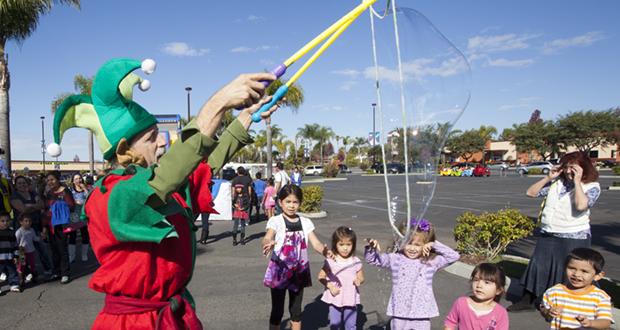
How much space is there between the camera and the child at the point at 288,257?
3982mm

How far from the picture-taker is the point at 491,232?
6.37 m

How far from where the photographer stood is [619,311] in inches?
168

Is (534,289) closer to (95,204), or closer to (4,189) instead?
(95,204)

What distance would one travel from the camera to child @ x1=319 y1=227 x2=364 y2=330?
3.79m

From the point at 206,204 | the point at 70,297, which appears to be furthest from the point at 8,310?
the point at 206,204

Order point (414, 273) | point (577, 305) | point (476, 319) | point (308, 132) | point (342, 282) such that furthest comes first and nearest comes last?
point (308, 132)
point (342, 282)
point (414, 273)
point (577, 305)
point (476, 319)

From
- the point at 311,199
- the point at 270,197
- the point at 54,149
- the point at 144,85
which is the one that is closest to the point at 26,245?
the point at 54,149

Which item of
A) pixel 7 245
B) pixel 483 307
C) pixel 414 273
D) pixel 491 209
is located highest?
pixel 414 273

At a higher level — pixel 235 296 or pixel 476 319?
pixel 476 319

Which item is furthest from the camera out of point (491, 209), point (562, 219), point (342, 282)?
point (491, 209)

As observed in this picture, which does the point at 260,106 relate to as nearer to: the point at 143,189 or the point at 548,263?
the point at 143,189

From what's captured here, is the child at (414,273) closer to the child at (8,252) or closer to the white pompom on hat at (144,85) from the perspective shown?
the white pompom on hat at (144,85)

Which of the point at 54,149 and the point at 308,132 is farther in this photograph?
the point at 308,132

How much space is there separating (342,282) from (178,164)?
2817 millimetres
